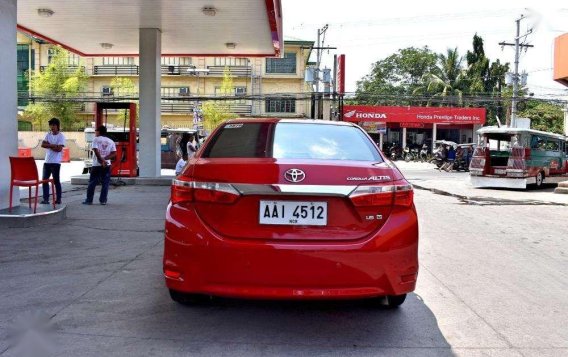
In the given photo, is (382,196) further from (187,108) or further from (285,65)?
(187,108)

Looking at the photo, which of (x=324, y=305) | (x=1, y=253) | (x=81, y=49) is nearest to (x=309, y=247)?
(x=324, y=305)

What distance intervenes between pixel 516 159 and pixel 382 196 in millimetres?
A: 16632

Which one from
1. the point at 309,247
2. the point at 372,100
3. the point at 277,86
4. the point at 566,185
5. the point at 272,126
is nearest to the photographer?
the point at 309,247

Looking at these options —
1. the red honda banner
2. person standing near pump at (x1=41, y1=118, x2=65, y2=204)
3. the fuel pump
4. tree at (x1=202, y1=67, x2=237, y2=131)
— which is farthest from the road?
tree at (x1=202, y1=67, x2=237, y2=131)

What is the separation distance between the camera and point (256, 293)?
139 inches

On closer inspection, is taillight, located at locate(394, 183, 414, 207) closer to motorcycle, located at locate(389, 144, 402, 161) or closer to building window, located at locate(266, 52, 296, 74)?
motorcycle, located at locate(389, 144, 402, 161)

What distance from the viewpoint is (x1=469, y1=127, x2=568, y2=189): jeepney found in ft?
61.3

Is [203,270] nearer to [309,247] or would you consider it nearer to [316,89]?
[309,247]

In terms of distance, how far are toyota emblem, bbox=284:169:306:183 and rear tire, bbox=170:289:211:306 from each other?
4.27 ft

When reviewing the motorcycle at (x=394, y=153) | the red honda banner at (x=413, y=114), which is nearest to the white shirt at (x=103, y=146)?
the red honda banner at (x=413, y=114)

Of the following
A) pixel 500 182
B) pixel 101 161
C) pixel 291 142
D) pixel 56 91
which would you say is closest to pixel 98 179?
pixel 101 161

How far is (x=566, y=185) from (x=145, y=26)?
14051mm

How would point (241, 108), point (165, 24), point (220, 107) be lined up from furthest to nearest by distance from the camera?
point (241, 108), point (220, 107), point (165, 24)

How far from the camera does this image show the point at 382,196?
3676mm
